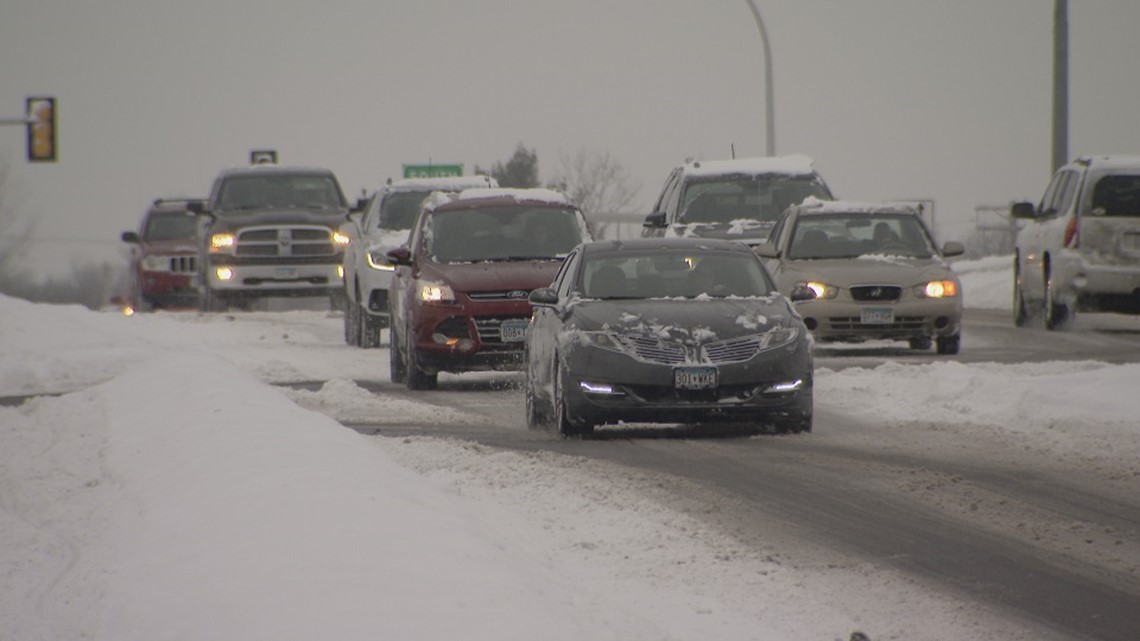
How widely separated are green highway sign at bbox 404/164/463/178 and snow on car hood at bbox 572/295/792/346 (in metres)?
49.4

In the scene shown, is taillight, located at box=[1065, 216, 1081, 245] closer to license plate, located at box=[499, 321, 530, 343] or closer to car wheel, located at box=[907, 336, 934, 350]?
car wheel, located at box=[907, 336, 934, 350]

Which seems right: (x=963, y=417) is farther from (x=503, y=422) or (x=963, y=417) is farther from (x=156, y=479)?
(x=156, y=479)

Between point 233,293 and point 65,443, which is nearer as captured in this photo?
point 65,443

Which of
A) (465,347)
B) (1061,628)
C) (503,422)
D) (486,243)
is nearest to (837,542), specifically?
(1061,628)

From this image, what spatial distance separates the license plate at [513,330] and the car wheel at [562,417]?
4.70 meters

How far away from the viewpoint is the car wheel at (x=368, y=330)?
25178mm

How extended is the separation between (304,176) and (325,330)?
102 inches

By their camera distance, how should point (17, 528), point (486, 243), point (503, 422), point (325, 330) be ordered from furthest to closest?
1. point (325, 330)
2. point (486, 243)
3. point (503, 422)
4. point (17, 528)

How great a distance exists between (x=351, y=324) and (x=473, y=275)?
7750 mm

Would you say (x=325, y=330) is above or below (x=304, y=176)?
below

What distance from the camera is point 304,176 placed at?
30.9 m

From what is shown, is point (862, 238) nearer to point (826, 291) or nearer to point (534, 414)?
point (826, 291)

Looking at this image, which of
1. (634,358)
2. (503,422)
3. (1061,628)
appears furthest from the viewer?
(503,422)

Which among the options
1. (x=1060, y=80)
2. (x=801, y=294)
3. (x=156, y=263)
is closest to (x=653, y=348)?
(x=801, y=294)
